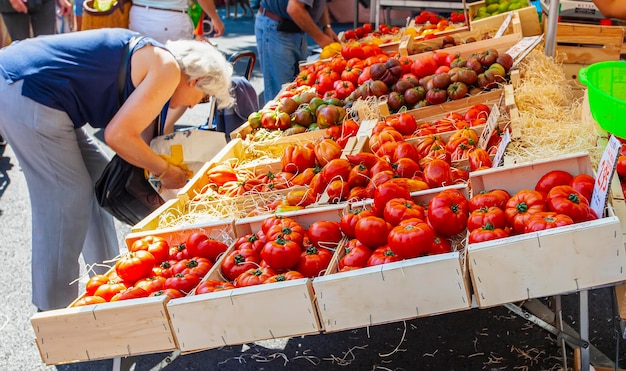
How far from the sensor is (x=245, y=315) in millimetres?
2148

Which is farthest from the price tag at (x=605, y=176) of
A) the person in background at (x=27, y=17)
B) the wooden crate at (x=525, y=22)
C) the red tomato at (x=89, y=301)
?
the person in background at (x=27, y=17)

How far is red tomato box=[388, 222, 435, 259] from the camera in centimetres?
217

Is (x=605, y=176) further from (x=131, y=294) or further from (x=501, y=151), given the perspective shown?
(x=131, y=294)

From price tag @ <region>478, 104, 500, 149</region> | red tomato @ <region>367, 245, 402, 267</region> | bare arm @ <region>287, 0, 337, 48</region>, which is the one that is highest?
bare arm @ <region>287, 0, 337, 48</region>

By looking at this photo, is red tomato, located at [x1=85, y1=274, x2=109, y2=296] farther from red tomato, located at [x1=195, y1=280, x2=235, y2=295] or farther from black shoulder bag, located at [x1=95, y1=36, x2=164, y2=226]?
black shoulder bag, located at [x1=95, y1=36, x2=164, y2=226]

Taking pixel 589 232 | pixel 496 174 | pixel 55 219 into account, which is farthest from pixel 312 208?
pixel 55 219

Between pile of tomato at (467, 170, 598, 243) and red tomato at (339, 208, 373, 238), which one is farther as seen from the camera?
red tomato at (339, 208, 373, 238)

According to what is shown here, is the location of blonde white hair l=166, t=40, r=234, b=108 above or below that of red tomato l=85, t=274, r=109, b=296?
above

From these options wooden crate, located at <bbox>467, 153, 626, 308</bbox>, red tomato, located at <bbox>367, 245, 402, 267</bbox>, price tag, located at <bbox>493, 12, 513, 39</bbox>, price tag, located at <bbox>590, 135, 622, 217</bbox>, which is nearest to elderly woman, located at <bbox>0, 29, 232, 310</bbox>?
red tomato, located at <bbox>367, 245, 402, 267</bbox>

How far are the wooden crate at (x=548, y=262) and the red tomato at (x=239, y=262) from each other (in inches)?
34.2

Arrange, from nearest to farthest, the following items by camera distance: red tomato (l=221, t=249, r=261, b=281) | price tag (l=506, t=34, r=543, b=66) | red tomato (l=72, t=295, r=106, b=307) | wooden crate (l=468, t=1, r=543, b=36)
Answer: red tomato (l=72, t=295, r=106, b=307) → red tomato (l=221, t=249, r=261, b=281) → price tag (l=506, t=34, r=543, b=66) → wooden crate (l=468, t=1, r=543, b=36)

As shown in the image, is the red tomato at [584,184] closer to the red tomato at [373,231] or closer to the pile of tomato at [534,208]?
the pile of tomato at [534,208]

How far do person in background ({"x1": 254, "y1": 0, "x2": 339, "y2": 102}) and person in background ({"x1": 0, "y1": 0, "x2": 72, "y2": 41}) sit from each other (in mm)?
2682

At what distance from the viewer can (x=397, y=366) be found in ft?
11.0
